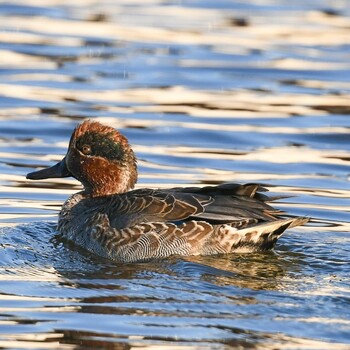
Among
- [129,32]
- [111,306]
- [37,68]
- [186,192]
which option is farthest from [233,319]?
[129,32]

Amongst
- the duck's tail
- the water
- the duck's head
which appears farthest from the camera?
the duck's head

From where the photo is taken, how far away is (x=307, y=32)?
67.9ft

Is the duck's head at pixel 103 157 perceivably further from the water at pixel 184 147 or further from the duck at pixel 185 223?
the water at pixel 184 147

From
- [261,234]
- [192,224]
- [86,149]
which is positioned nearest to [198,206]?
[192,224]

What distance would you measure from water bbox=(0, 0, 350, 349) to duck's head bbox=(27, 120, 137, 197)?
66 centimetres

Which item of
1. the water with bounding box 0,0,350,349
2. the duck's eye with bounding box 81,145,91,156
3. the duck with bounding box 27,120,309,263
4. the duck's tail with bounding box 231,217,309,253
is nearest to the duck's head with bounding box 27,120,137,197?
the duck's eye with bounding box 81,145,91,156

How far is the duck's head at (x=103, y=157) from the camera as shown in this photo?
35.7 ft

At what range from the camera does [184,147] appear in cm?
1466

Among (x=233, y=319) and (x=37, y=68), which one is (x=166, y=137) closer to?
(x=37, y=68)

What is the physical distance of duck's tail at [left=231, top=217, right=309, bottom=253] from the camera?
32.4ft

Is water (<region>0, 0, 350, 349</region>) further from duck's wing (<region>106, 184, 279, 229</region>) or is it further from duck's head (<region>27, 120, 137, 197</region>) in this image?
duck's head (<region>27, 120, 137, 197</region>)

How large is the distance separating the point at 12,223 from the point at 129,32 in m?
9.56

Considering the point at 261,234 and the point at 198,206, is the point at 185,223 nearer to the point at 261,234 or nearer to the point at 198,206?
the point at 198,206

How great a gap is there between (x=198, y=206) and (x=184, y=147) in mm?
4692
